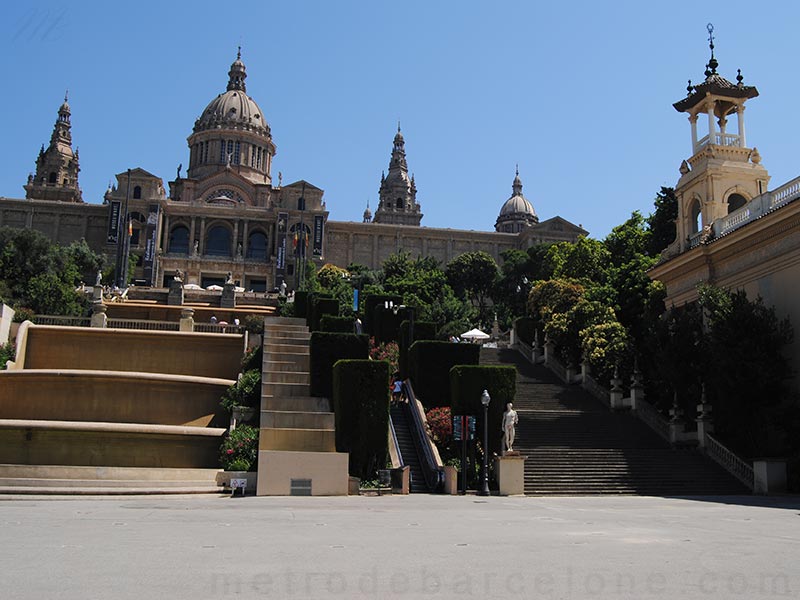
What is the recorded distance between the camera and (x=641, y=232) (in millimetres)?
53375

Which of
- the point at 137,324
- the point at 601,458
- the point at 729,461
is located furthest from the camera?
the point at 137,324

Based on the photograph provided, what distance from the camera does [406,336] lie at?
35.3 meters

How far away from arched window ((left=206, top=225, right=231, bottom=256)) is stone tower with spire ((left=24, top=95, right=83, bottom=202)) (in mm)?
28320

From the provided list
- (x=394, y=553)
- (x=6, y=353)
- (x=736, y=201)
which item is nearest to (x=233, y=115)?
(x=6, y=353)

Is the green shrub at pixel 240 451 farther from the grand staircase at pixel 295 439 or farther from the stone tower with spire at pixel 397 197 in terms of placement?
the stone tower with spire at pixel 397 197

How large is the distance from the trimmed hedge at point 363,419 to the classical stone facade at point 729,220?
13332 mm

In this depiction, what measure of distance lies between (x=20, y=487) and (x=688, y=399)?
2229 centimetres

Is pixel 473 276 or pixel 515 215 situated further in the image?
pixel 515 215

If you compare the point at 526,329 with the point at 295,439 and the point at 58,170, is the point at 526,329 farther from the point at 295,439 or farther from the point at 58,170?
the point at 58,170

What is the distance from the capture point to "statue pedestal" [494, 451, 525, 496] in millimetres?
24297

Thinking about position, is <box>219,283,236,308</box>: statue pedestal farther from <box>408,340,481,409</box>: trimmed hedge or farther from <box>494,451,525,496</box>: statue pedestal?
<box>494,451,525,496</box>: statue pedestal

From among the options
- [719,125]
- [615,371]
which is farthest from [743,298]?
[719,125]

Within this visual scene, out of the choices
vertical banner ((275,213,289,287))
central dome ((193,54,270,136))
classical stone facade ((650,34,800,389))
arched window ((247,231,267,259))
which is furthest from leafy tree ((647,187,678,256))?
central dome ((193,54,270,136))

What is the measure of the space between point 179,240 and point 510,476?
95.7 m
